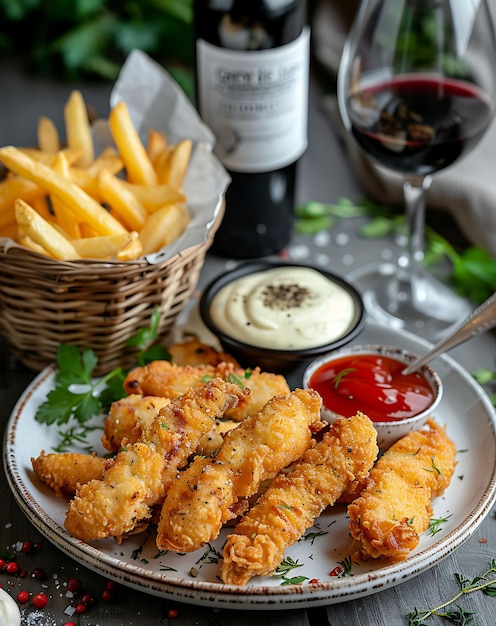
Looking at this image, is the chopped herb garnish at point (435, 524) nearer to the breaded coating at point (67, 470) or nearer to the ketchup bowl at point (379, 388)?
the ketchup bowl at point (379, 388)

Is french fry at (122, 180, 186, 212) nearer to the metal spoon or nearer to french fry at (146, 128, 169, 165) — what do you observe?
french fry at (146, 128, 169, 165)

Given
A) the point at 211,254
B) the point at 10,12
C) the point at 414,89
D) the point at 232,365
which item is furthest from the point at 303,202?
the point at 10,12

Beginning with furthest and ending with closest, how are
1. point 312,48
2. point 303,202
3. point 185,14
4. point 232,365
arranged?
point 312,48 < point 185,14 < point 303,202 < point 232,365

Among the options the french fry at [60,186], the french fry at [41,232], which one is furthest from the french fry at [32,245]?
the french fry at [60,186]

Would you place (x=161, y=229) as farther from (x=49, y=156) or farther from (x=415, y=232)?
(x=415, y=232)

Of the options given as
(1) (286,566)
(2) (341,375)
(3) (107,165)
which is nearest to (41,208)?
(3) (107,165)

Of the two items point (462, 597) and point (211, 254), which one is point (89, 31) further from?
point (462, 597)
